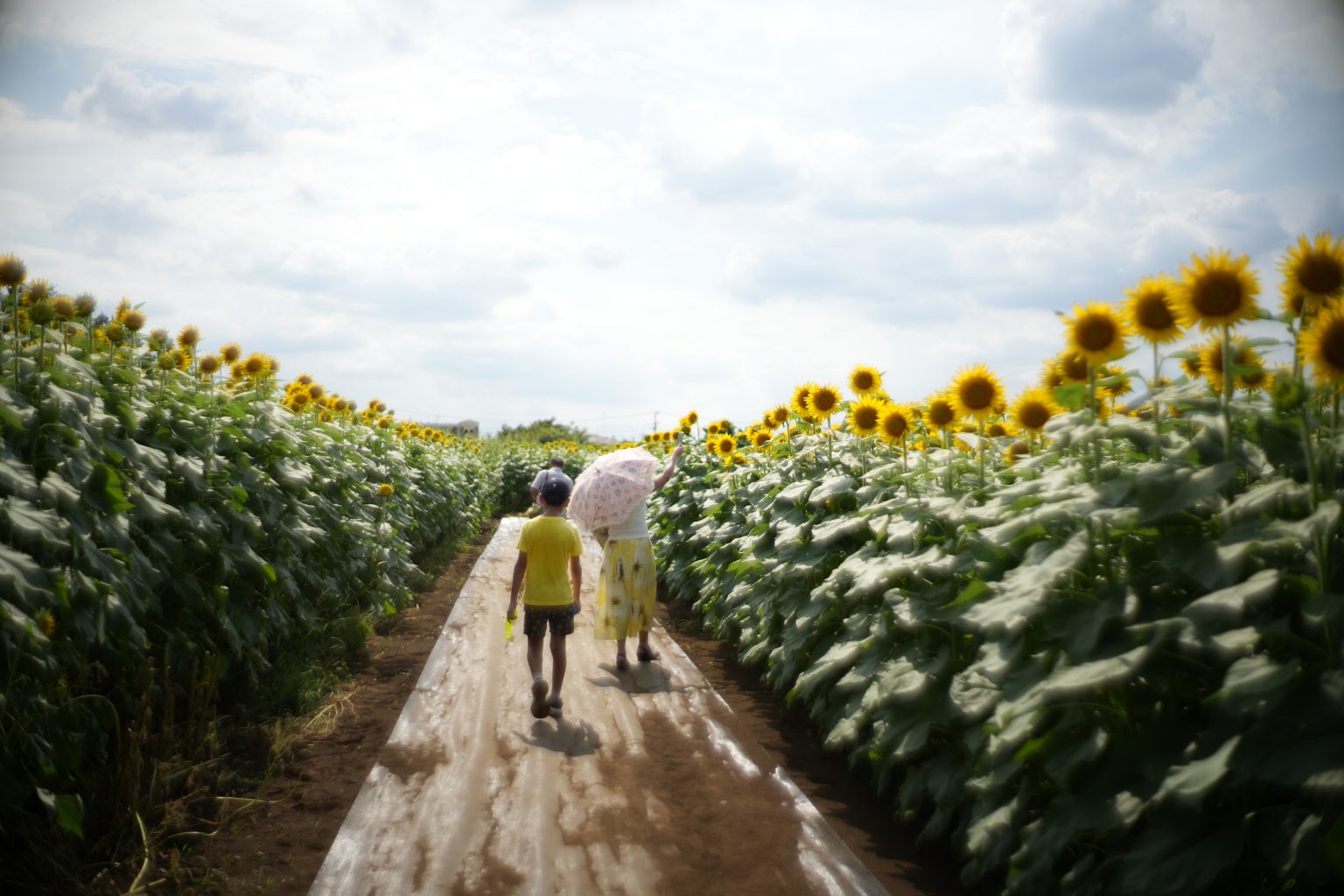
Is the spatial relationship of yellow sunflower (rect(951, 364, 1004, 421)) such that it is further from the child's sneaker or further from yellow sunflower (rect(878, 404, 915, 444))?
the child's sneaker

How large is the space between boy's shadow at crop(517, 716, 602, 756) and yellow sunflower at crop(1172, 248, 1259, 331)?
356 centimetres

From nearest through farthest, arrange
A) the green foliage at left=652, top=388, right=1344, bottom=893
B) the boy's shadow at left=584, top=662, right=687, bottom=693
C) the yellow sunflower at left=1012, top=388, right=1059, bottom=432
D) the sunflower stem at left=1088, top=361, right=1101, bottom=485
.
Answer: the green foliage at left=652, top=388, right=1344, bottom=893 → the sunflower stem at left=1088, top=361, right=1101, bottom=485 → the yellow sunflower at left=1012, top=388, right=1059, bottom=432 → the boy's shadow at left=584, top=662, right=687, bottom=693

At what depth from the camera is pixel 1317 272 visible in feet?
8.44

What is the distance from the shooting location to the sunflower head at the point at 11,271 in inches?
165

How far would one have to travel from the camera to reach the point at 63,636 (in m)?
3.38

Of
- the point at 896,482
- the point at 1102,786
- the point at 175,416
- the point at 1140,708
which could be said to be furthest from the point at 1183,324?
the point at 175,416

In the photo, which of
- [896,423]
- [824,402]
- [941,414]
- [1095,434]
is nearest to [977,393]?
[941,414]

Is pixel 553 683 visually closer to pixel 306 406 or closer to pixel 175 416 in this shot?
pixel 175 416

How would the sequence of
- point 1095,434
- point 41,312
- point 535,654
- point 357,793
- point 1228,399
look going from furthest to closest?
point 535,654
point 357,793
point 41,312
point 1095,434
point 1228,399

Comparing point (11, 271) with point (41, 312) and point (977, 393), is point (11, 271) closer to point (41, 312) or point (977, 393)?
point (41, 312)

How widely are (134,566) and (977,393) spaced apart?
3615mm

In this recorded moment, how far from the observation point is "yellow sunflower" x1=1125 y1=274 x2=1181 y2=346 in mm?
3014

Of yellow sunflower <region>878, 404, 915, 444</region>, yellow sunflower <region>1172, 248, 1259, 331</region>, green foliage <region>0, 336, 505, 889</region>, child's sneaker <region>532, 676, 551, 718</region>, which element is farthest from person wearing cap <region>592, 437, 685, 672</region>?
yellow sunflower <region>1172, 248, 1259, 331</region>

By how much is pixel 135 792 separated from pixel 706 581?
5.21 m
